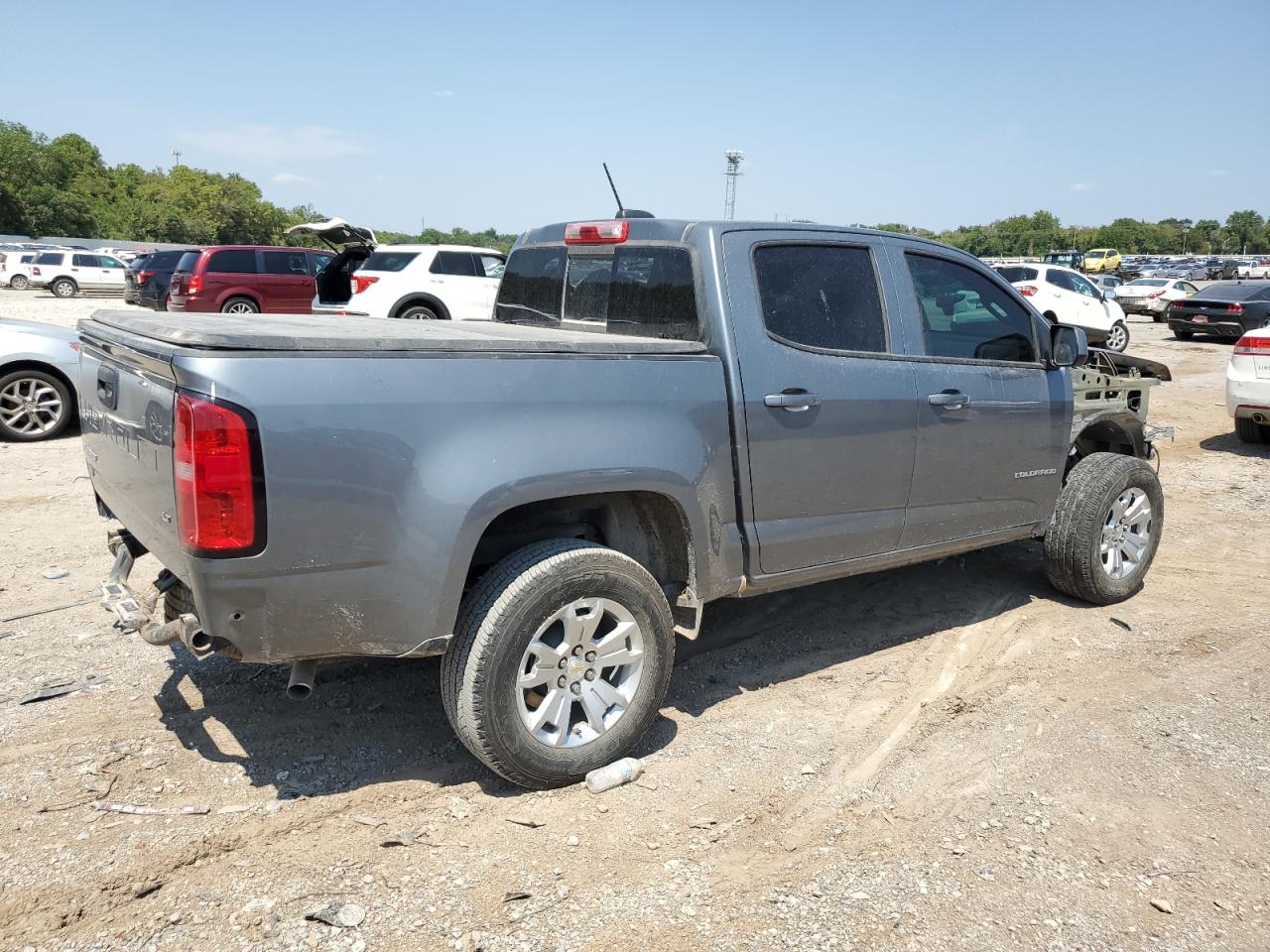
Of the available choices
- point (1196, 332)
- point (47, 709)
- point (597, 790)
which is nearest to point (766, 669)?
point (597, 790)

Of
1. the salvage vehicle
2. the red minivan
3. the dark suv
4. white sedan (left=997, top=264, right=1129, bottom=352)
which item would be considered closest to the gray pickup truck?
the salvage vehicle

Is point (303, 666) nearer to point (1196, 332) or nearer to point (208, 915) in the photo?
point (208, 915)

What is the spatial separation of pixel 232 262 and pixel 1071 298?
55.4 ft

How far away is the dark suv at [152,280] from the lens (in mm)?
22719

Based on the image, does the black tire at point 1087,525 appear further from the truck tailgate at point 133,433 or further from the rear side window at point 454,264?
the rear side window at point 454,264

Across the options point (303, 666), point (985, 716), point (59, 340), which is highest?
point (59, 340)

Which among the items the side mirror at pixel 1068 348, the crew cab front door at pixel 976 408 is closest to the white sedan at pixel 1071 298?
the side mirror at pixel 1068 348

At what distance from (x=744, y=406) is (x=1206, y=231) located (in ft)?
422

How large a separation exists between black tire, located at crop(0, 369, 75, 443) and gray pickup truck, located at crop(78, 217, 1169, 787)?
6.11 meters

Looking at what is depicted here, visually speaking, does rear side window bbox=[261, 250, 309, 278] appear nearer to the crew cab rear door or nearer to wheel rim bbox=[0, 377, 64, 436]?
wheel rim bbox=[0, 377, 64, 436]

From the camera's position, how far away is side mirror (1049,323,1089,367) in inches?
193

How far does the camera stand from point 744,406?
3.73 meters

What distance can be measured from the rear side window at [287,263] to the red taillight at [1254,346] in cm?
1645

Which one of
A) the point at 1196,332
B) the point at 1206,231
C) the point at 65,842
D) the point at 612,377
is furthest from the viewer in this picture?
the point at 1206,231
